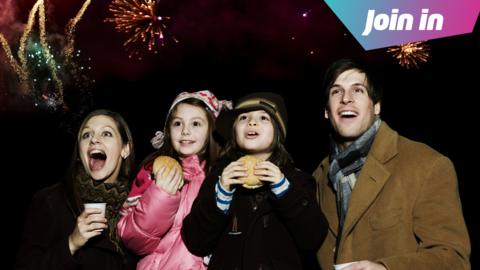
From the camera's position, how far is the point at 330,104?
315cm

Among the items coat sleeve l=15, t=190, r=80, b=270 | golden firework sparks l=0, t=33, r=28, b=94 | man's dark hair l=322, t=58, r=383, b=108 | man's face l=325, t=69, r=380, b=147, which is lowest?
coat sleeve l=15, t=190, r=80, b=270

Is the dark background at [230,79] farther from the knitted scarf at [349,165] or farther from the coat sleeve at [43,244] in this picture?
the coat sleeve at [43,244]

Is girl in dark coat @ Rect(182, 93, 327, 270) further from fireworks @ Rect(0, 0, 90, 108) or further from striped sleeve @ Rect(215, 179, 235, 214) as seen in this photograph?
fireworks @ Rect(0, 0, 90, 108)

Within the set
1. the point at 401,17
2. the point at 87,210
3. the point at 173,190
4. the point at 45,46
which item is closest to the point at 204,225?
the point at 173,190

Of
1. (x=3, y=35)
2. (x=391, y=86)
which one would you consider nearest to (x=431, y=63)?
(x=391, y=86)

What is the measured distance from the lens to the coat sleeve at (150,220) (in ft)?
10.1

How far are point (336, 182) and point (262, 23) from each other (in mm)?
9232

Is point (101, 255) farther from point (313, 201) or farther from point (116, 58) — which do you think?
point (116, 58)

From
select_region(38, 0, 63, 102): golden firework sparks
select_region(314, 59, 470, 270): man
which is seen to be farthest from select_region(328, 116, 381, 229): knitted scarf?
select_region(38, 0, 63, 102): golden firework sparks

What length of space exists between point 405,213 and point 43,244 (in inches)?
88.8

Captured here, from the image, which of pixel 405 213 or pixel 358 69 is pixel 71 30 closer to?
pixel 358 69

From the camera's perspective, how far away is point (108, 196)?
11.2 ft

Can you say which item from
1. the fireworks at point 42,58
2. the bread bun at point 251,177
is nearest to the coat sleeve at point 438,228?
the bread bun at point 251,177

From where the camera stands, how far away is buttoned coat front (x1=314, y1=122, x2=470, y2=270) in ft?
8.77
